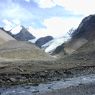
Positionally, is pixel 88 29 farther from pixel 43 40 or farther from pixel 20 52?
pixel 43 40

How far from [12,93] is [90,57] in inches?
1441

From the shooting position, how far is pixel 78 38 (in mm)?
102562

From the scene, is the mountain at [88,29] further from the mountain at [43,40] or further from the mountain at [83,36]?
the mountain at [43,40]

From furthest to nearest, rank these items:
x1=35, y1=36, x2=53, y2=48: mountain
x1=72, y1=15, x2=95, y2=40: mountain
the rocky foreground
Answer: x1=35, y1=36, x2=53, y2=48: mountain < x1=72, y1=15, x2=95, y2=40: mountain < the rocky foreground

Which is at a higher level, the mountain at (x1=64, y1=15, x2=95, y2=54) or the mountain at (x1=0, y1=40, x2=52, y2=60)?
the mountain at (x1=64, y1=15, x2=95, y2=54)

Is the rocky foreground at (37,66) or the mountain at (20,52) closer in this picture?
the rocky foreground at (37,66)

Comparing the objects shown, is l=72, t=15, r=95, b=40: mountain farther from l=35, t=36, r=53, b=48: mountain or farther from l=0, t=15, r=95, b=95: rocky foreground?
l=35, t=36, r=53, b=48: mountain

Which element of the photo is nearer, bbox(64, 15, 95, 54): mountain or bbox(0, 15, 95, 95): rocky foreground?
bbox(0, 15, 95, 95): rocky foreground

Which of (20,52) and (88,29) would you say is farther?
(88,29)

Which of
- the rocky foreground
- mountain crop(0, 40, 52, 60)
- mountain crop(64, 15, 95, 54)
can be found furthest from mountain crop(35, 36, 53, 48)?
mountain crop(0, 40, 52, 60)

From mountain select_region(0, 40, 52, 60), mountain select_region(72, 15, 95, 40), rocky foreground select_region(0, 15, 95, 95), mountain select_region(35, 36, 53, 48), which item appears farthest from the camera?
mountain select_region(35, 36, 53, 48)

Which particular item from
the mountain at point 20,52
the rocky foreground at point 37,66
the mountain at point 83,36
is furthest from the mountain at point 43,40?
the mountain at point 20,52

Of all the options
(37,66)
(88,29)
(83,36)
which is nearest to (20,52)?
(37,66)

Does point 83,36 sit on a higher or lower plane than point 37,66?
higher
